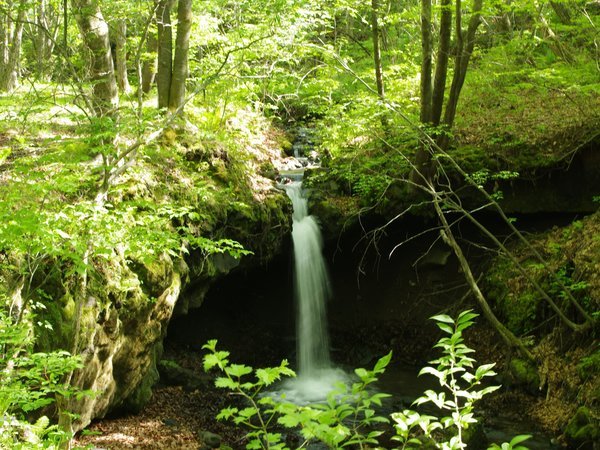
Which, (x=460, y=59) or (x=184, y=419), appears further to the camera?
(x=460, y=59)

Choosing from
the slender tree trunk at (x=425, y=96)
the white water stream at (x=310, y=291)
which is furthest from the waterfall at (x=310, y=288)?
the slender tree trunk at (x=425, y=96)

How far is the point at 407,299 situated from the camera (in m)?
11.4

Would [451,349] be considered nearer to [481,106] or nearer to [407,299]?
[407,299]

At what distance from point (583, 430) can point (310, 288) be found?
19.2 feet

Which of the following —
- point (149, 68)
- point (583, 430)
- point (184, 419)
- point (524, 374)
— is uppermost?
point (149, 68)

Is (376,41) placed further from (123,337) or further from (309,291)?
(123,337)

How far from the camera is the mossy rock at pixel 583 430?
6.65 metres

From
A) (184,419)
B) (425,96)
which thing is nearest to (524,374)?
(184,419)

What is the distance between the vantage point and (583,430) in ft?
22.4

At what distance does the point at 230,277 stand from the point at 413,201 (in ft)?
12.7

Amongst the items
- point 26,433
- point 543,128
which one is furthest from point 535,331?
point 26,433

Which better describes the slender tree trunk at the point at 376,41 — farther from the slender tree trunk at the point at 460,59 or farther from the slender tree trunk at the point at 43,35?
the slender tree trunk at the point at 43,35

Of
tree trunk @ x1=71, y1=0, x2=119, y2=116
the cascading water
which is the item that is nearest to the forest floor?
the cascading water

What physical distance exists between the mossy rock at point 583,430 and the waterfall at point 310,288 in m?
5.05
